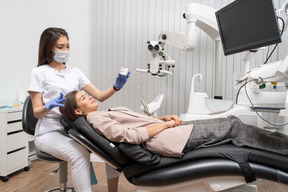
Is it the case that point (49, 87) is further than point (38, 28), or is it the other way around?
point (38, 28)

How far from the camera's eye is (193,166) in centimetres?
103

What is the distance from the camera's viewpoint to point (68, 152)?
1.28 meters

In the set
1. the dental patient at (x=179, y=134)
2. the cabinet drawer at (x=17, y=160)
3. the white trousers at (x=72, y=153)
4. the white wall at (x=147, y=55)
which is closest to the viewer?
the dental patient at (x=179, y=134)

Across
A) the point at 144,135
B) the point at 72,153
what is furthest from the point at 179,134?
the point at 72,153

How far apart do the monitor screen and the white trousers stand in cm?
129

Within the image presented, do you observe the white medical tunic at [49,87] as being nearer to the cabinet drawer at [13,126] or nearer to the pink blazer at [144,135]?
the pink blazer at [144,135]

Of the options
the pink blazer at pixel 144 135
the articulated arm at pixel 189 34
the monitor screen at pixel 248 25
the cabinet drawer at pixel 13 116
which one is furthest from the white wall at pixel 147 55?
the pink blazer at pixel 144 135


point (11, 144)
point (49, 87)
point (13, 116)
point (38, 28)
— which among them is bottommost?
point (11, 144)

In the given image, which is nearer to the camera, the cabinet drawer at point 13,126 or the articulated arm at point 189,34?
the articulated arm at point 189,34

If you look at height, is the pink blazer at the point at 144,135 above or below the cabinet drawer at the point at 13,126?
above

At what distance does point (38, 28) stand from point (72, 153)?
215 centimetres

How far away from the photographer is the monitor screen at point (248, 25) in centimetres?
125

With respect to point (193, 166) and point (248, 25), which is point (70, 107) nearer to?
Answer: point (193, 166)

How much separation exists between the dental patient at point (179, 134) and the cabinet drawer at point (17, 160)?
1222 millimetres
